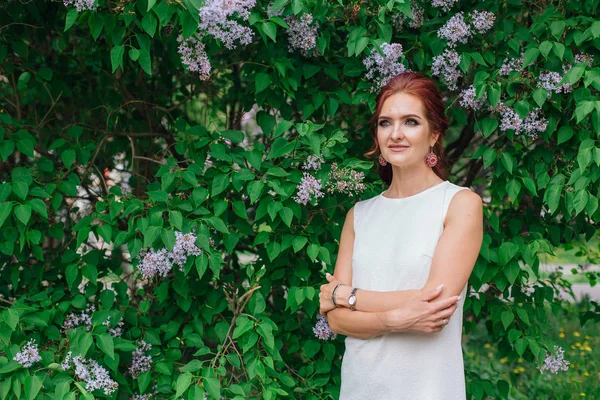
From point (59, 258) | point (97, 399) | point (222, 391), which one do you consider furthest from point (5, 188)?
point (222, 391)

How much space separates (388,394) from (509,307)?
43.7 inches

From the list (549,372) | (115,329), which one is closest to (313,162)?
(115,329)

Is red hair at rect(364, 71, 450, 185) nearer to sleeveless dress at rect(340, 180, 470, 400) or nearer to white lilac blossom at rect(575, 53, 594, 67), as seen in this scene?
sleeveless dress at rect(340, 180, 470, 400)

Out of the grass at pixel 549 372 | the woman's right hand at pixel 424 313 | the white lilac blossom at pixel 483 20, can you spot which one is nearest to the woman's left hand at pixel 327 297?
the woman's right hand at pixel 424 313

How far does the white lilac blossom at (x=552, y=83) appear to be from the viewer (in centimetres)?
280

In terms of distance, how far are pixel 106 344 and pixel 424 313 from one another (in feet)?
4.15

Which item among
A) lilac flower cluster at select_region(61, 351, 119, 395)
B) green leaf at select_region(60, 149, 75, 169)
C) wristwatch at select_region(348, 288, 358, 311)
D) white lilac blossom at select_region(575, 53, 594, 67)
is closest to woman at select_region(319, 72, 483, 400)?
wristwatch at select_region(348, 288, 358, 311)

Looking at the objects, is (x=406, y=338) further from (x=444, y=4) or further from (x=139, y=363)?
(x=444, y=4)

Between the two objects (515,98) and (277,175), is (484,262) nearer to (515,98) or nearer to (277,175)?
(515,98)

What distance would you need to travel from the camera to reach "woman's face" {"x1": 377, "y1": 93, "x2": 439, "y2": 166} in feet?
7.52

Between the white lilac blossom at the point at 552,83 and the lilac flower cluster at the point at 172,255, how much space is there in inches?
55.2

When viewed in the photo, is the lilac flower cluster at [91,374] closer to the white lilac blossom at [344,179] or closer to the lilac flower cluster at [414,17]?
the white lilac blossom at [344,179]

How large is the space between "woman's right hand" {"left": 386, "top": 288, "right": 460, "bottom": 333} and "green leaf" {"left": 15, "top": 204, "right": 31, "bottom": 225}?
1361 millimetres

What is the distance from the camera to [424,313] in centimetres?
212
